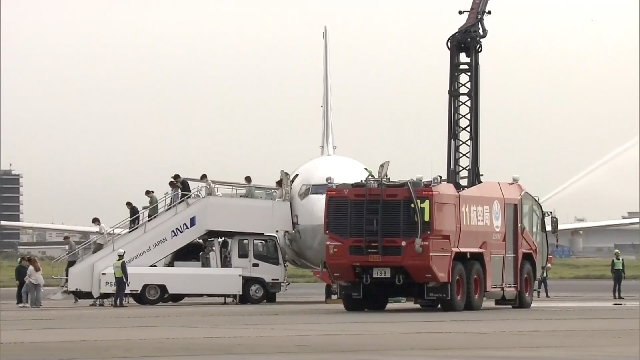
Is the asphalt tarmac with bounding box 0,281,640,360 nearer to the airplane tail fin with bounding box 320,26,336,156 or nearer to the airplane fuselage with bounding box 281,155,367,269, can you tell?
the airplane fuselage with bounding box 281,155,367,269

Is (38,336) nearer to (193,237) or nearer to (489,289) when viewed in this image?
(489,289)

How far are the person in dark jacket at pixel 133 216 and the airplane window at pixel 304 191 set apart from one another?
4729 millimetres

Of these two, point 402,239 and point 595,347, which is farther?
point 402,239

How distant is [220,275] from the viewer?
3372cm

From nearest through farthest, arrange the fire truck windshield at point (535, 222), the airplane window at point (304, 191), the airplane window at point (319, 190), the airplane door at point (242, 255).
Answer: the fire truck windshield at point (535, 222) → the airplane door at point (242, 255) → the airplane window at point (319, 190) → the airplane window at point (304, 191)

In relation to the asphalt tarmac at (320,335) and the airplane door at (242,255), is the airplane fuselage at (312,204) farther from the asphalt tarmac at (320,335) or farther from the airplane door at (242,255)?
the asphalt tarmac at (320,335)

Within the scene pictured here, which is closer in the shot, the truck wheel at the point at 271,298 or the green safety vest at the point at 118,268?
the green safety vest at the point at 118,268

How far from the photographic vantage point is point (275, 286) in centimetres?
3534

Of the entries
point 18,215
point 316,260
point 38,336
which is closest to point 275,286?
point 316,260

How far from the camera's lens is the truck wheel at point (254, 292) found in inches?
1359

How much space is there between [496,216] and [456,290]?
2.95m

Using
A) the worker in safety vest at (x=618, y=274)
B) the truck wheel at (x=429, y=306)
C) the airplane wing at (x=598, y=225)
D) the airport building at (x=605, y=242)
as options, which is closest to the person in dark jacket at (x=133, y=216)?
the truck wheel at (x=429, y=306)

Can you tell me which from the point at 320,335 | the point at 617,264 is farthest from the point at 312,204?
the point at 320,335

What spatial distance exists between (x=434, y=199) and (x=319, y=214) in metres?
8.87
